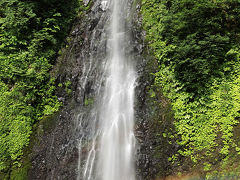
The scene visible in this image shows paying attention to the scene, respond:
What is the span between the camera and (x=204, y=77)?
22.3 ft

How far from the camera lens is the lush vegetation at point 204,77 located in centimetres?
601

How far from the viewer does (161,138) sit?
22.2ft

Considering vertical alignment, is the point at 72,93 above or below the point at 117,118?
→ above

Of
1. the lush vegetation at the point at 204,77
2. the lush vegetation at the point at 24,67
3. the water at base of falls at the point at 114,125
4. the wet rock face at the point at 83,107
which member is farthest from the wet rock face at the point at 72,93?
the lush vegetation at the point at 204,77

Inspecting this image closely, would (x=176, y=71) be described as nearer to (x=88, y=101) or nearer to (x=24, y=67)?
(x=88, y=101)

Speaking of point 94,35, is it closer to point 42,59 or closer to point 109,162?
point 42,59

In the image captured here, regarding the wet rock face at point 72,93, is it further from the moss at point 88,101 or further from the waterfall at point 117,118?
the waterfall at point 117,118

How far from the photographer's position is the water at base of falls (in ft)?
22.1

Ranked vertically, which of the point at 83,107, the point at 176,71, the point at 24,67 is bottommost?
Result: the point at 83,107

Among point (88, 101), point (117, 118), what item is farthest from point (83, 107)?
point (117, 118)

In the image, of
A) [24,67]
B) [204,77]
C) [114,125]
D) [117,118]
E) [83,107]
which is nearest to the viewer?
[204,77]

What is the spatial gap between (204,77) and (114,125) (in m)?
3.67

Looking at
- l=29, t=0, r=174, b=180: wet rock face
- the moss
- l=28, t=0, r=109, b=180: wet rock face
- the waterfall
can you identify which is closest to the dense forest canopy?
l=29, t=0, r=174, b=180: wet rock face

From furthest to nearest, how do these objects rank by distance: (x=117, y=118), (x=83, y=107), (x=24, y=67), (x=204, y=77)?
(x=24, y=67), (x=83, y=107), (x=117, y=118), (x=204, y=77)
